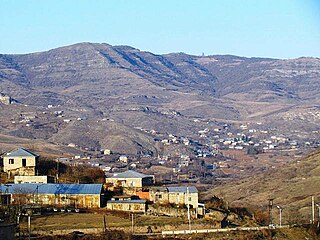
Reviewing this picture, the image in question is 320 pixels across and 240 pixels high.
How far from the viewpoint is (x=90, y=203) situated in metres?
24.2

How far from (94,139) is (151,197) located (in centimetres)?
6680

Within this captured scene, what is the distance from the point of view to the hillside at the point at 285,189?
1510 inches

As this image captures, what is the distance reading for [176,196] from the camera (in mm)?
25281

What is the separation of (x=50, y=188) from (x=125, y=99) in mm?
117807

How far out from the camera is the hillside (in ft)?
126

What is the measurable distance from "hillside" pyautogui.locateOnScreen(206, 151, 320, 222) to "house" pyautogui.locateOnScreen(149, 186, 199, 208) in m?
9.19

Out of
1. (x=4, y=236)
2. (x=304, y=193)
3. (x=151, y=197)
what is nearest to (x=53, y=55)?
(x=304, y=193)

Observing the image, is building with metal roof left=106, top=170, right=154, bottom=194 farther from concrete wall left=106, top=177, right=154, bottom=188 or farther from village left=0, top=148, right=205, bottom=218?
village left=0, top=148, right=205, bottom=218

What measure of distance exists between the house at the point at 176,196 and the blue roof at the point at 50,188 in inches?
71.0

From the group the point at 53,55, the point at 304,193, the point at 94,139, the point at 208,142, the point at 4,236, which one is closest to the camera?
the point at 4,236

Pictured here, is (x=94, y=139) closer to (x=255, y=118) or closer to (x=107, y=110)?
(x=107, y=110)

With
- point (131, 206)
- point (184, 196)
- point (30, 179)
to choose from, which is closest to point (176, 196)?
point (184, 196)

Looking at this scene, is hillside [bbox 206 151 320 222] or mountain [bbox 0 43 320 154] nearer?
hillside [bbox 206 151 320 222]

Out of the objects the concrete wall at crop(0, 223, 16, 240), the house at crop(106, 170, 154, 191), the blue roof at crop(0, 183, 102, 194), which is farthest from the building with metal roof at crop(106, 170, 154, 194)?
the concrete wall at crop(0, 223, 16, 240)
